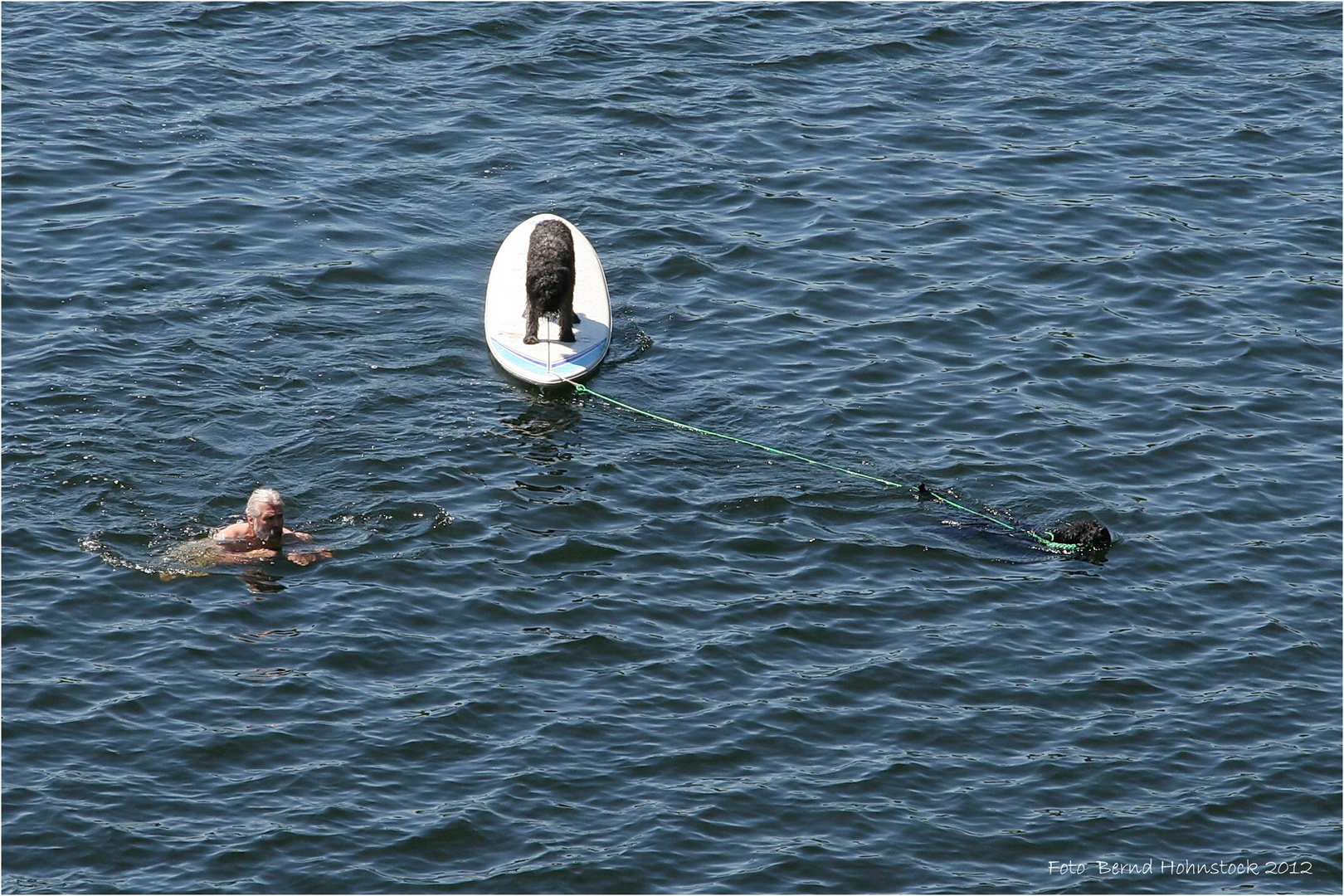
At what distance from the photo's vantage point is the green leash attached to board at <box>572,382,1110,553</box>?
1344 cm

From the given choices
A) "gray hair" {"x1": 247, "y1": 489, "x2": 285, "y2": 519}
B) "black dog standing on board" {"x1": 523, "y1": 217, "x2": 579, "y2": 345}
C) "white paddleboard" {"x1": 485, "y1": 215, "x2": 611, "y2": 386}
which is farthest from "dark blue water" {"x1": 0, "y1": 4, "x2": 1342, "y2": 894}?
"black dog standing on board" {"x1": 523, "y1": 217, "x2": 579, "y2": 345}

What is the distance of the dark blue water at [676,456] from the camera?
1071cm

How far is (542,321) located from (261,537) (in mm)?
4640

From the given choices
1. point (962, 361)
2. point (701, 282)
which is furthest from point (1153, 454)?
→ point (701, 282)

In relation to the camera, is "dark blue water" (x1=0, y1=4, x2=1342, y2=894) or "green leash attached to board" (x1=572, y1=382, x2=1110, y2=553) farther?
"green leash attached to board" (x1=572, y1=382, x2=1110, y2=553)

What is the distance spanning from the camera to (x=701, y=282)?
59.2ft

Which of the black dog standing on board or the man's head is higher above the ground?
the black dog standing on board

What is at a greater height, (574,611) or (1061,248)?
(1061,248)

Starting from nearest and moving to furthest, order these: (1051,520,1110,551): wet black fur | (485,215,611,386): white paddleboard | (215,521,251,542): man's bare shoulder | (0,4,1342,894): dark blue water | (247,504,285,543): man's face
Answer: (0,4,1342,894): dark blue water
(247,504,285,543): man's face
(215,521,251,542): man's bare shoulder
(1051,520,1110,551): wet black fur
(485,215,611,386): white paddleboard

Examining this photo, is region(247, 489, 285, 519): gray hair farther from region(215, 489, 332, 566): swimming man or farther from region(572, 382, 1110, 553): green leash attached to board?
region(572, 382, 1110, 553): green leash attached to board

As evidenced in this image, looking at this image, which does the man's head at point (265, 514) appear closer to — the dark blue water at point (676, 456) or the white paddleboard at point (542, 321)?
the dark blue water at point (676, 456)

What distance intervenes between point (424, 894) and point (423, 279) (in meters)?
9.40

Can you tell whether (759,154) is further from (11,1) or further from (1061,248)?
(11,1)

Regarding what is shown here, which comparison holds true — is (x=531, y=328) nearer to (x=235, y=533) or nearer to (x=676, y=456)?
(x=676, y=456)
